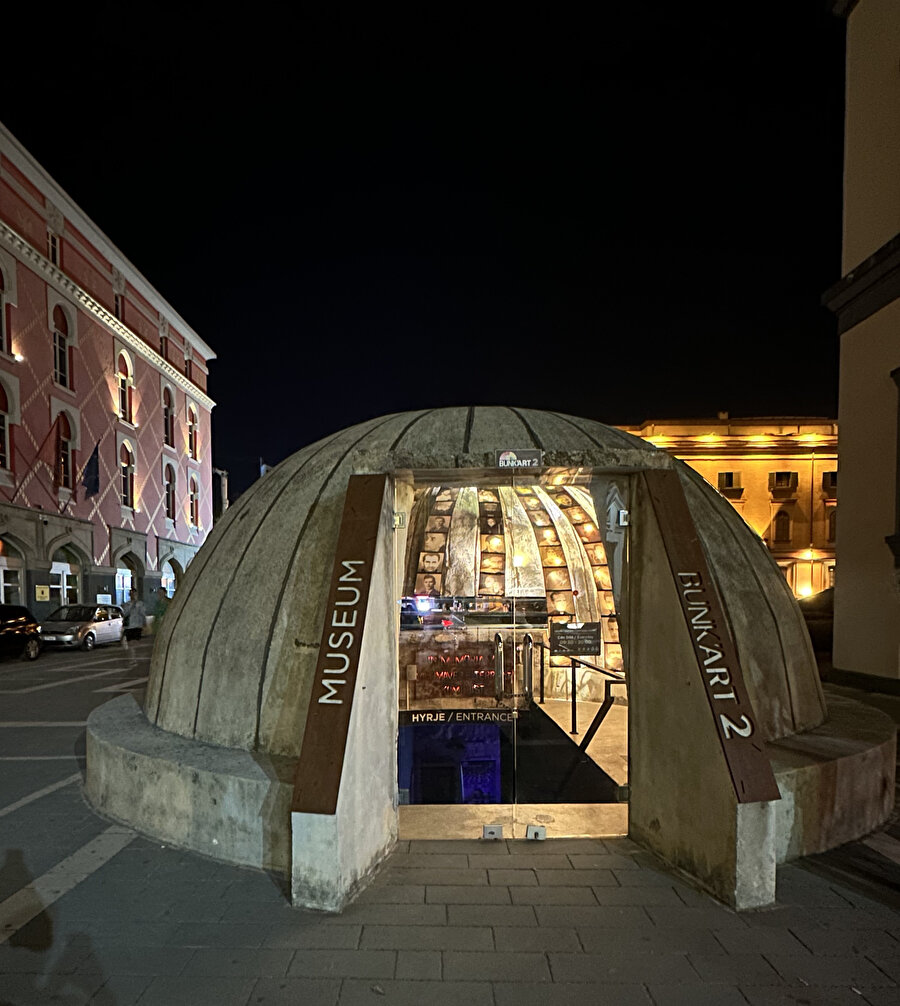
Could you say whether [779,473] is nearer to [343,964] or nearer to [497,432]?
[497,432]

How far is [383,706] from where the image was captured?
4.87 metres

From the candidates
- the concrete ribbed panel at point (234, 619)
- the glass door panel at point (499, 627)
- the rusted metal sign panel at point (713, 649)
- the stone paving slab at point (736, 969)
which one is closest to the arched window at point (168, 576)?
the glass door panel at point (499, 627)

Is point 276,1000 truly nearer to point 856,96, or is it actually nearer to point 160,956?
point 160,956

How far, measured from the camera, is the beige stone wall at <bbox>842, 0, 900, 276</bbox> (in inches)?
476

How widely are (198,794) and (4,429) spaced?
76.1ft

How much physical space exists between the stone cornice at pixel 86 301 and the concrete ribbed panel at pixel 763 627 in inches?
1043

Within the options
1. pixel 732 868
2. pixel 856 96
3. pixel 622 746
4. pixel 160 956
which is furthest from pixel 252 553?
pixel 856 96

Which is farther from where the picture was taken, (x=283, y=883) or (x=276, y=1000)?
(x=283, y=883)

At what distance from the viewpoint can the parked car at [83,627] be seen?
2038 centimetres

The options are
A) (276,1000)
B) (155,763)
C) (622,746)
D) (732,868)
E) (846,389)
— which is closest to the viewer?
(276,1000)

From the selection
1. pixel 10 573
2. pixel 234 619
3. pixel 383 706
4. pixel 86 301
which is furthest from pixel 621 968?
pixel 86 301

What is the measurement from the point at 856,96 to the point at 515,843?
1650 centimetres

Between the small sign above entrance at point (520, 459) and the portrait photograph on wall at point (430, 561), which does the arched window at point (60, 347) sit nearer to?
the portrait photograph on wall at point (430, 561)

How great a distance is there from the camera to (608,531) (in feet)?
23.7
